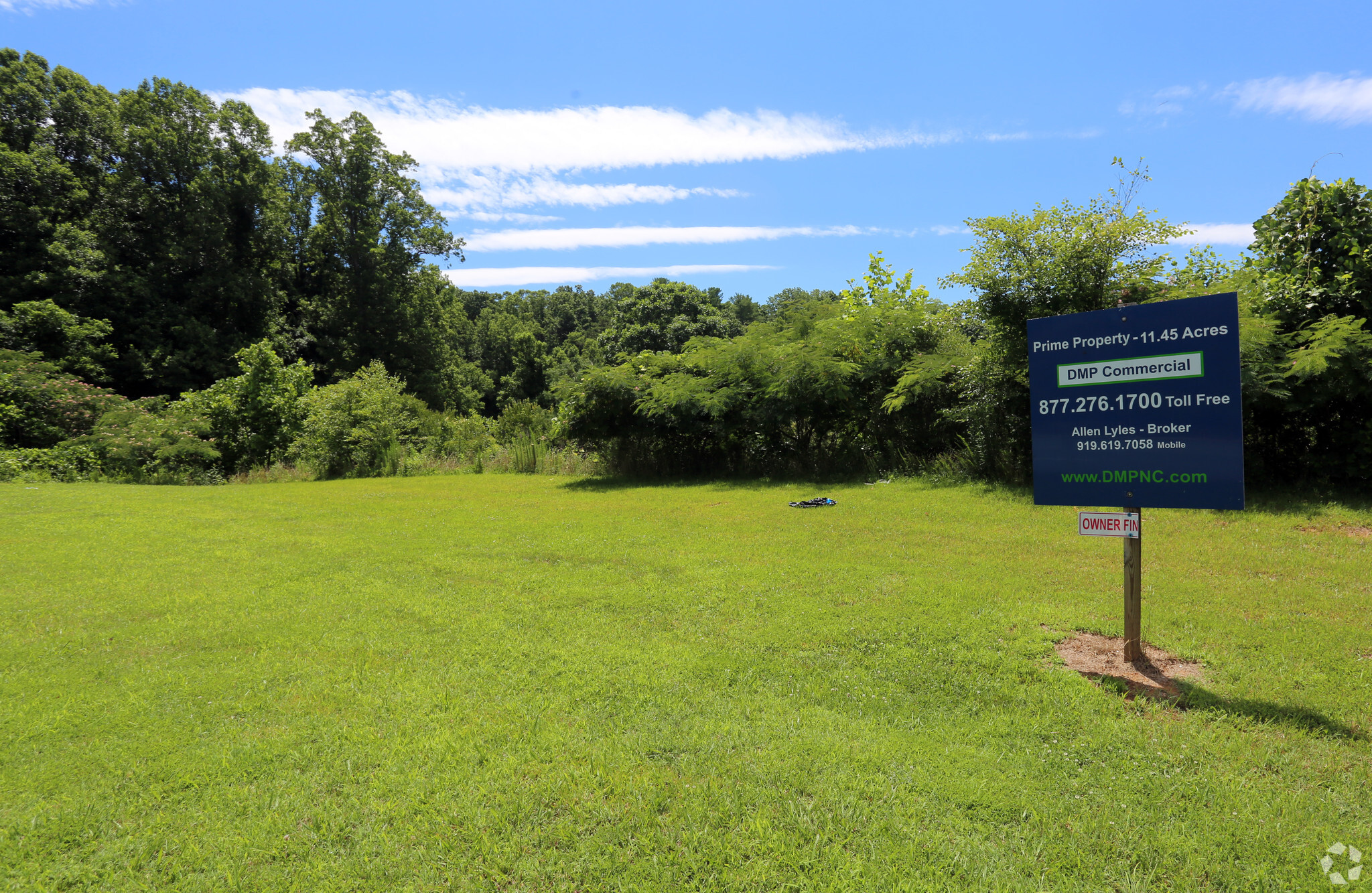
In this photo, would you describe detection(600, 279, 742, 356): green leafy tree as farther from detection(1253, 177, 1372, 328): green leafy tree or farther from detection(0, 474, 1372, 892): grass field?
detection(0, 474, 1372, 892): grass field

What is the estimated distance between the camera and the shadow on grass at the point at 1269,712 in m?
3.74

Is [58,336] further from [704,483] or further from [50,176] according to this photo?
[704,483]

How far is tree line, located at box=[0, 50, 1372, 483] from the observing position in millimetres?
11062

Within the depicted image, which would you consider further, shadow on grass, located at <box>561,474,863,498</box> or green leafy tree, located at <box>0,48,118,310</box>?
green leafy tree, located at <box>0,48,118,310</box>

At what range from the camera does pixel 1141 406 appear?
4488 millimetres

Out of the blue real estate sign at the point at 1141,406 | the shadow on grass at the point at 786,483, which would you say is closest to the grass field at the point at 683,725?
the blue real estate sign at the point at 1141,406

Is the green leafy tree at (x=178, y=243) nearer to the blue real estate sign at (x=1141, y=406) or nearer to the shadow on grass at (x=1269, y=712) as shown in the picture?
the blue real estate sign at (x=1141, y=406)

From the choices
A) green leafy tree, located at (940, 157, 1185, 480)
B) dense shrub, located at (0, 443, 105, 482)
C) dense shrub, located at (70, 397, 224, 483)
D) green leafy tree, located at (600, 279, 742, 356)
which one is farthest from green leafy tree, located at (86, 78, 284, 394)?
green leafy tree, located at (940, 157, 1185, 480)

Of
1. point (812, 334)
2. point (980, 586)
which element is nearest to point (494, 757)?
point (980, 586)

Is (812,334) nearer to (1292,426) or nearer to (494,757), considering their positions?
(1292,426)

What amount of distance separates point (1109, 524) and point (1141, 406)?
831 millimetres

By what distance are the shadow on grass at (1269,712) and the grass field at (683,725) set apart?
23 mm

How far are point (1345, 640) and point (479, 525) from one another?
10.2 metres

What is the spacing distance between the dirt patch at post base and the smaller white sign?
911mm
